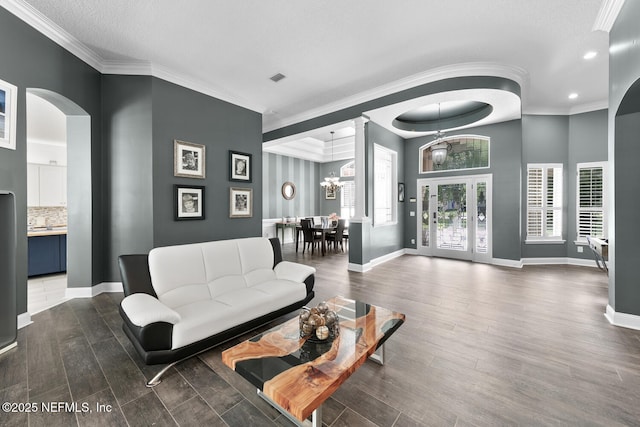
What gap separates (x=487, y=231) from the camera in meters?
5.93

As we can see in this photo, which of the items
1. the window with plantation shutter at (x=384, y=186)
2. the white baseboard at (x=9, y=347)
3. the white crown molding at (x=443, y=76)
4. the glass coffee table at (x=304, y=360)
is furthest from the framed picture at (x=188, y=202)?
the window with plantation shutter at (x=384, y=186)

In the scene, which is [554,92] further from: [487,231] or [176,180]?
[176,180]

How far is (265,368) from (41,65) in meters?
4.00

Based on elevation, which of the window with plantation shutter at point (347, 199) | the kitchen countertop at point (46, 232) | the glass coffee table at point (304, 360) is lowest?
the glass coffee table at point (304, 360)

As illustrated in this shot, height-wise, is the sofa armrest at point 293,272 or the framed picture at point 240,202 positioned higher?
the framed picture at point 240,202

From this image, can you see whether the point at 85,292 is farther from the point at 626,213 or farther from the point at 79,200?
the point at 626,213

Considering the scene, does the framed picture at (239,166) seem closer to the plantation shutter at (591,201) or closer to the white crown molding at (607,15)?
the white crown molding at (607,15)

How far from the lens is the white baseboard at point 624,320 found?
2.74 meters

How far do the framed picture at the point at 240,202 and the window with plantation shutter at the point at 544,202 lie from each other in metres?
5.98

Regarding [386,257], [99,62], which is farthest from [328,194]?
[99,62]

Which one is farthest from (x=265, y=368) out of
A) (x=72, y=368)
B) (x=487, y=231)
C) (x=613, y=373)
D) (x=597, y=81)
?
(x=597, y=81)

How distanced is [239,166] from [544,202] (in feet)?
21.3

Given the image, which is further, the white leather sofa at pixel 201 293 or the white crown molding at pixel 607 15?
the white crown molding at pixel 607 15

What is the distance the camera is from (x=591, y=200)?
5.43 meters
